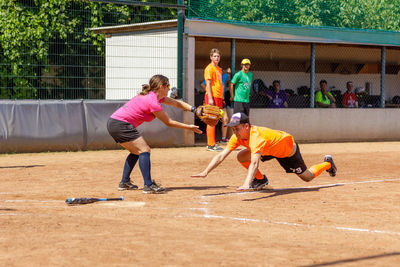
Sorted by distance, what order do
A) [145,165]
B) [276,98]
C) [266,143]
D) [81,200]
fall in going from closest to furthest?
[81,200] → [266,143] → [145,165] → [276,98]

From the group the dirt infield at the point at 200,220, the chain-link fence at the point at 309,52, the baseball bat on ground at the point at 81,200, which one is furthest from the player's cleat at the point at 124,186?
the chain-link fence at the point at 309,52

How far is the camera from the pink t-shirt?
23.1 ft

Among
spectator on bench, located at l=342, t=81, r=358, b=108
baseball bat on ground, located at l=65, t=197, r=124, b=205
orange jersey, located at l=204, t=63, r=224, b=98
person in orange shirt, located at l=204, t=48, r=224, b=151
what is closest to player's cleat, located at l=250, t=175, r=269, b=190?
baseball bat on ground, located at l=65, t=197, r=124, b=205

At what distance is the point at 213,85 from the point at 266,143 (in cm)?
588

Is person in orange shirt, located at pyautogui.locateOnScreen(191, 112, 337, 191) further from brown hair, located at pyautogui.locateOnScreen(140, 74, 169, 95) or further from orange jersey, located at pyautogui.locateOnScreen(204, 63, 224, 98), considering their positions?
orange jersey, located at pyautogui.locateOnScreen(204, 63, 224, 98)

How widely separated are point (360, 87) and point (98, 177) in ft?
47.8

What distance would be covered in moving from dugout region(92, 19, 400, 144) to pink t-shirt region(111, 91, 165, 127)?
5.66m

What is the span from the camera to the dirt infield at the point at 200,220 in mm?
4000

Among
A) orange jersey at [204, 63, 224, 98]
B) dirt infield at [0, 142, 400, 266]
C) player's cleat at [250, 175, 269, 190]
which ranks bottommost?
dirt infield at [0, 142, 400, 266]

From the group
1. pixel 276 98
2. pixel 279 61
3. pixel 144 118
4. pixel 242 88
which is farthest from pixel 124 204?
pixel 279 61

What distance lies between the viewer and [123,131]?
7066 mm

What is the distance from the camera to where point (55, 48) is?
12477mm

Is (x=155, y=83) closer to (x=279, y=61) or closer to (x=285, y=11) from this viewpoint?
(x=285, y=11)

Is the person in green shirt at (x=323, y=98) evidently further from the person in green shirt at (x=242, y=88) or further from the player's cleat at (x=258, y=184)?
the player's cleat at (x=258, y=184)
